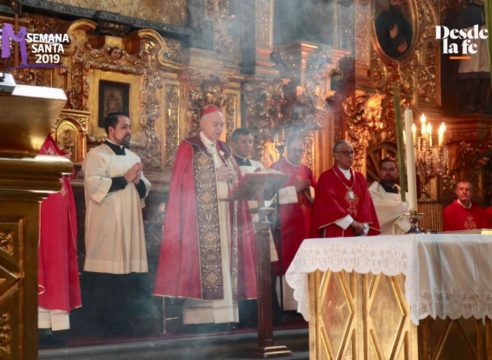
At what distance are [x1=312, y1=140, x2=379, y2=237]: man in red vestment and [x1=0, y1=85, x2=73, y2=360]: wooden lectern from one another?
5946 mm

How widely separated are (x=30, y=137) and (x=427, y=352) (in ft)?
8.71

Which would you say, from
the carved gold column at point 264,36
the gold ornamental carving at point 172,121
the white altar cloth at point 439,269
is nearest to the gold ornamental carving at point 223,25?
the carved gold column at point 264,36

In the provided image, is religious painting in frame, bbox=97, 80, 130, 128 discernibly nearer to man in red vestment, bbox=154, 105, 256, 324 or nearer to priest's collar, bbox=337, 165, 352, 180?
man in red vestment, bbox=154, 105, 256, 324

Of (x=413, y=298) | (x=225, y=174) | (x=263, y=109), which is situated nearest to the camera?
(x=413, y=298)

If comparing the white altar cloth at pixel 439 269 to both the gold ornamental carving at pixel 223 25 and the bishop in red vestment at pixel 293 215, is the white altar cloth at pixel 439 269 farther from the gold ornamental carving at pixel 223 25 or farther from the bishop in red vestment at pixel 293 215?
the gold ornamental carving at pixel 223 25

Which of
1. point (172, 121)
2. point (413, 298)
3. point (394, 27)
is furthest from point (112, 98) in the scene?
point (413, 298)

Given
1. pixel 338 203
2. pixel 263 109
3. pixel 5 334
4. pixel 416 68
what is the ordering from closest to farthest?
pixel 5 334, pixel 338 203, pixel 263 109, pixel 416 68

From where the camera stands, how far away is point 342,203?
7.47 meters

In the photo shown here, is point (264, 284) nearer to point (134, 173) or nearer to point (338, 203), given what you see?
point (134, 173)

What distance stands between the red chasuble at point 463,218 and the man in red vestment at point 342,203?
2.71 metres

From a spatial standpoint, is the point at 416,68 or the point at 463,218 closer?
the point at 463,218

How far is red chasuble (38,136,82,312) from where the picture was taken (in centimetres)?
600

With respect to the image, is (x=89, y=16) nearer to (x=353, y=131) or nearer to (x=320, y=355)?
(x=353, y=131)

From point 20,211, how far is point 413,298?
2.47 metres
